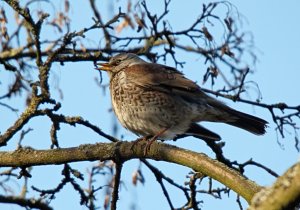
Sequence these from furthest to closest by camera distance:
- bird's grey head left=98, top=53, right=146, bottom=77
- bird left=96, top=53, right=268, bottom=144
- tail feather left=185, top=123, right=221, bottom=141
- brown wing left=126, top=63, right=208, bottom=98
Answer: bird's grey head left=98, top=53, right=146, bottom=77 → brown wing left=126, top=63, right=208, bottom=98 → bird left=96, top=53, right=268, bottom=144 → tail feather left=185, top=123, right=221, bottom=141

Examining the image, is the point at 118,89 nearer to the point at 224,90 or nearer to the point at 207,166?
the point at 224,90

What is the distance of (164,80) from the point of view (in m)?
6.31

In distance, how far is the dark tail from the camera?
5883 mm

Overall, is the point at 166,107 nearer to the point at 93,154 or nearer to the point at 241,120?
the point at 241,120

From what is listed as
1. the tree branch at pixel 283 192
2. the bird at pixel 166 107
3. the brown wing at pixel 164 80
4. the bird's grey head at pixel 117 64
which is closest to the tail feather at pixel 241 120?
the bird at pixel 166 107

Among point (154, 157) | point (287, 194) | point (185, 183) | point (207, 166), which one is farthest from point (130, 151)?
point (287, 194)

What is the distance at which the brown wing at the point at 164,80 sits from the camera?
6.25 metres

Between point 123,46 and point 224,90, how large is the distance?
1.17 m

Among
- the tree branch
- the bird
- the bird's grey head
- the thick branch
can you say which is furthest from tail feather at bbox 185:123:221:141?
the tree branch

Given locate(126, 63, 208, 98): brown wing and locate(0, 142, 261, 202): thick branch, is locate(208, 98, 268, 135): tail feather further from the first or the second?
locate(0, 142, 261, 202): thick branch

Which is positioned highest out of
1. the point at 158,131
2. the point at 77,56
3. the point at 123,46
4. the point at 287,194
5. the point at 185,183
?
the point at 123,46

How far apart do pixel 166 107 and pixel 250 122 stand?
0.79 m

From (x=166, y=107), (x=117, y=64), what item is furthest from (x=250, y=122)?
(x=117, y=64)

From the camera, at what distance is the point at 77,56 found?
5.50 metres
